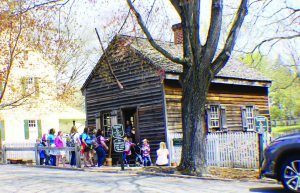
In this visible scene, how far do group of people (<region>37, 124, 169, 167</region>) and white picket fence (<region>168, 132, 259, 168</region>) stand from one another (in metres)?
1.87

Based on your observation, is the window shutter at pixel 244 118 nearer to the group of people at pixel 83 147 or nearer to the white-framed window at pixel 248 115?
the white-framed window at pixel 248 115

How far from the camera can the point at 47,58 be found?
30406 millimetres

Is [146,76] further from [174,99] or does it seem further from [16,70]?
[16,70]

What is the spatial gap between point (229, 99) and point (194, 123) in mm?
10206

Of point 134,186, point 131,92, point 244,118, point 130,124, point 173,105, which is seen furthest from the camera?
point 244,118

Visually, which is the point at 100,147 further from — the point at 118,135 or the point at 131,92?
the point at 131,92

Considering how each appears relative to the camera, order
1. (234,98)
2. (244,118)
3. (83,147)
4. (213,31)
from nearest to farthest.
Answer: (213,31) < (83,147) < (234,98) < (244,118)

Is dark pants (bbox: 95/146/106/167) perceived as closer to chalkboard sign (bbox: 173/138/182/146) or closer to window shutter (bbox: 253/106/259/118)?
chalkboard sign (bbox: 173/138/182/146)

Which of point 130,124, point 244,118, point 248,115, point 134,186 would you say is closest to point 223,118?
point 244,118

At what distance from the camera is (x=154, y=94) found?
67.4ft

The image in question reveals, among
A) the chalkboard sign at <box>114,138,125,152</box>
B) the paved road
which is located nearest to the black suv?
the paved road

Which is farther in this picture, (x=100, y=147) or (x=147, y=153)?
(x=147, y=153)

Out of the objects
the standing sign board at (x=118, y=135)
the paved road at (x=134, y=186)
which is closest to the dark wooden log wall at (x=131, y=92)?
the standing sign board at (x=118, y=135)

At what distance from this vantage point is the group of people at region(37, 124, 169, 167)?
17.9 meters
